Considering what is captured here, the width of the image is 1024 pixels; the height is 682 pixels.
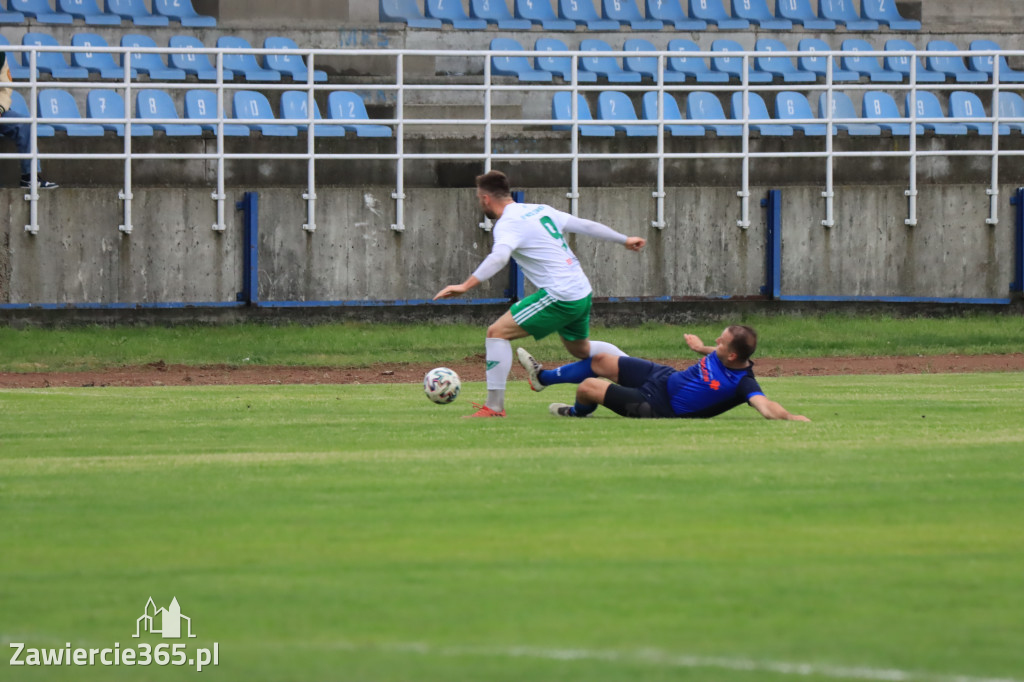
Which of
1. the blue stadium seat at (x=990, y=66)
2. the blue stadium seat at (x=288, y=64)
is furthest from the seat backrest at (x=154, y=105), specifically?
the blue stadium seat at (x=990, y=66)

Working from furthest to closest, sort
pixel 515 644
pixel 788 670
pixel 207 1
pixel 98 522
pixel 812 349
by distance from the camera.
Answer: pixel 207 1, pixel 812 349, pixel 98 522, pixel 515 644, pixel 788 670

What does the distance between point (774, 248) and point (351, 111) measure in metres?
6.48

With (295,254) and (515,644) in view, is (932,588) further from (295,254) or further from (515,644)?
(295,254)

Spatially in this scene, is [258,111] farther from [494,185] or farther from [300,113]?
[494,185]

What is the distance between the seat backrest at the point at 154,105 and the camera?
1964cm

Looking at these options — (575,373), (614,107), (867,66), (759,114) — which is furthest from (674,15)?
(575,373)

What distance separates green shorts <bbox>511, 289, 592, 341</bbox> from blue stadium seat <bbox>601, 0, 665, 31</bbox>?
15800 mm

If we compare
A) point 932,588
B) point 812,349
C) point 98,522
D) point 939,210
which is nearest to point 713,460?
point 932,588

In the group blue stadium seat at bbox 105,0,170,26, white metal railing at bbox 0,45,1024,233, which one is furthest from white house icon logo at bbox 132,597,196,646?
blue stadium seat at bbox 105,0,170,26

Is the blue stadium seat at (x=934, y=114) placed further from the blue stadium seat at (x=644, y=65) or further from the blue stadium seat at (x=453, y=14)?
the blue stadium seat at (x=453, y=14)

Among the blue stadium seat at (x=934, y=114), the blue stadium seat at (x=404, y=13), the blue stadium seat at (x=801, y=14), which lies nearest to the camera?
the blue stadium seat at (x=934, y=114)

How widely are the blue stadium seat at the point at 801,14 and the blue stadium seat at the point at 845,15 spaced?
0.18 metres

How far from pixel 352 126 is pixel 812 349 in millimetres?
7593

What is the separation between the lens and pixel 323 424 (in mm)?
10117
